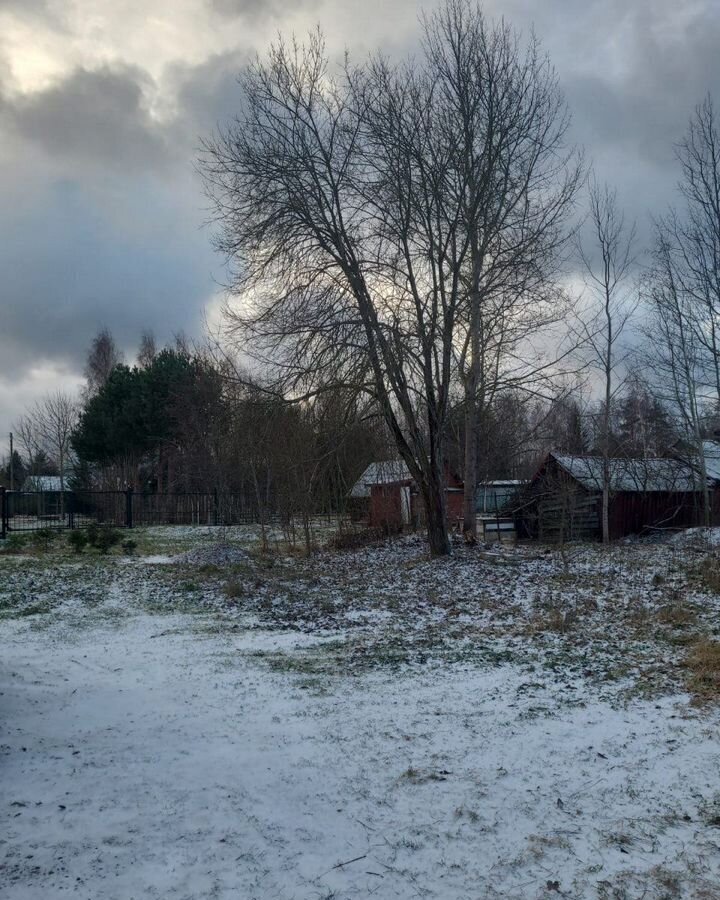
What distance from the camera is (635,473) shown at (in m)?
27.7

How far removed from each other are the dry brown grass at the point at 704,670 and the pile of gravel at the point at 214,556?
430 inches

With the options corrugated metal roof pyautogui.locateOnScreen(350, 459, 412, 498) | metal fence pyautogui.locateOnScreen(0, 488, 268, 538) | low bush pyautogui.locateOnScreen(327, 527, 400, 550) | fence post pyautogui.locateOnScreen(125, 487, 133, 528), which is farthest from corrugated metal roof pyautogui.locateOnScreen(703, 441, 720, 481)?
fence post pyautogui.locateOnScreen(125, 487, 133, 528)

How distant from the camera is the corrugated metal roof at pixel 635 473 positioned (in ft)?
88.0

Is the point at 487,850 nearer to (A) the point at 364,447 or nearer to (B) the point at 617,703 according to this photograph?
(B) the point at 617,703

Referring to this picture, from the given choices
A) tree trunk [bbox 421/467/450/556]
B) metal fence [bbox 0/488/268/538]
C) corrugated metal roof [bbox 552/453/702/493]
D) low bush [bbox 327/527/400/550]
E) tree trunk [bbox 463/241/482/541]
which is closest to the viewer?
tree trunk [bbox 463/241/482/541]

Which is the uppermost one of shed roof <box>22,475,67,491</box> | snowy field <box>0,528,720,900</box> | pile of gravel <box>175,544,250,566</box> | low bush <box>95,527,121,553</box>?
Result: shed roof <box>22,475,67,491</box>

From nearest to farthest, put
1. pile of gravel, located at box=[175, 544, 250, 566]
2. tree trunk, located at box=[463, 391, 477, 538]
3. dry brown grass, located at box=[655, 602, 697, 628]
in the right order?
1. dry brown grass, located at box=[655, 602, 697, 628]
2. pile of gravel, located at box=[175, 544, 250, 566]
3. tree trunk, located at box=[463, 391, 477, 538]

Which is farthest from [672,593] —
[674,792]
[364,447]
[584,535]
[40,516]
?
[40,516]

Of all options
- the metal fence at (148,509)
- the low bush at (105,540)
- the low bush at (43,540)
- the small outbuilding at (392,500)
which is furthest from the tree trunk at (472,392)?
the metal fence at (148,509)

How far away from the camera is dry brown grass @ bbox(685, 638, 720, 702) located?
17.4 ft

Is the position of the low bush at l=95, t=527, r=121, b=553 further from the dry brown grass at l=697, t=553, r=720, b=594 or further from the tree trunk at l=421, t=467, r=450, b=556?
the dry brown grass at l=697, t=553, r=720, b=594

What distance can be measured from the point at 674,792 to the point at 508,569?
9353 millimetres

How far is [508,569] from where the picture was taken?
1305cm

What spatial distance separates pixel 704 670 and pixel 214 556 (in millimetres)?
12404
